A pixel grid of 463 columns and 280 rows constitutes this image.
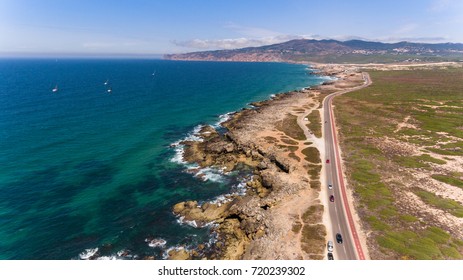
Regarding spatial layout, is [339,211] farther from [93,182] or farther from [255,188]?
[93,182]

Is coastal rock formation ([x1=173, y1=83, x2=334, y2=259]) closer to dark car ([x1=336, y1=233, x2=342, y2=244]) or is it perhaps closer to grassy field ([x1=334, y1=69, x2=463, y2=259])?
dark car ([x1=336, y1=233, x2=342, y2=244])

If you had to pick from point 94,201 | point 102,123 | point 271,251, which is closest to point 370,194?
point 271,251

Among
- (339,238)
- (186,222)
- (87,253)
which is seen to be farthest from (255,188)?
(87,253)

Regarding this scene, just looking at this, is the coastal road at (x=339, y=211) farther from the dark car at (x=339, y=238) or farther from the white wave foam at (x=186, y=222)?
the white wave foam at (x=186, y=222)

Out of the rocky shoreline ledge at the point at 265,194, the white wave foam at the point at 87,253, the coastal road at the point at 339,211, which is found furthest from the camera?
the rocky shoreline ledge at the point at 265,194

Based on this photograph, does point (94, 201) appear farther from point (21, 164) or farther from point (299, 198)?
point (299, 198)

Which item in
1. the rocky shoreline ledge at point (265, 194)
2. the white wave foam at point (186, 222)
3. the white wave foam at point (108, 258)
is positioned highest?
the rocky shoreline ledge at point (265, 194)

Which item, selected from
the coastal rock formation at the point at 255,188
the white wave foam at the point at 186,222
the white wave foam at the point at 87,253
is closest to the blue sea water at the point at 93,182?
the white wave foam at the point at 87,253
